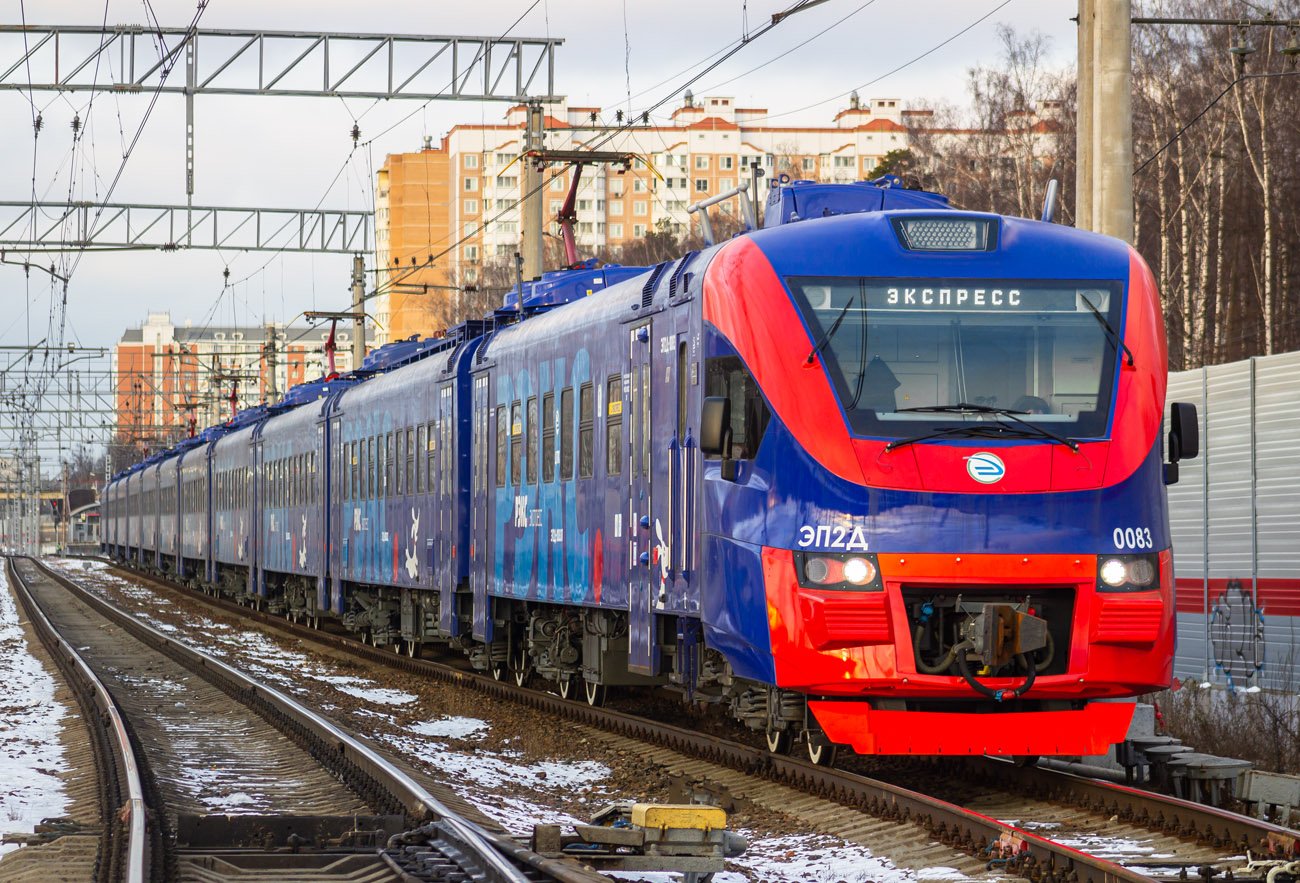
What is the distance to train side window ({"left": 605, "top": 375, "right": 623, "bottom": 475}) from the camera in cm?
1384

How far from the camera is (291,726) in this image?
15438 mm

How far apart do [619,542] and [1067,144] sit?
34652mm

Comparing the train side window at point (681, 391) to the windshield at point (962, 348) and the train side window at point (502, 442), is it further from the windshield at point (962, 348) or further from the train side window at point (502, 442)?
the train side window at point (502, 442)

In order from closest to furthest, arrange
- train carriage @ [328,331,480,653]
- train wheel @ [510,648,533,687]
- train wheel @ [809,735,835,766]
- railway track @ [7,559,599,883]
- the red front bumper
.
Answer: railway track @ [7,559,599,883] < the red front bumper < train wheel @ [809,735,835,766] < train wheel @ [510,648,533,687] < train carriage @ [328,331,480,653]

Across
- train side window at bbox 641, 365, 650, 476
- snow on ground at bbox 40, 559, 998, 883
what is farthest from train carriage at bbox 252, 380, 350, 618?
train side window at bbox 641, 365, 650, 476

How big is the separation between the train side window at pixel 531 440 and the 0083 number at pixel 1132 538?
7194mm

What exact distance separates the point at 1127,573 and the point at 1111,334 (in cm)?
135

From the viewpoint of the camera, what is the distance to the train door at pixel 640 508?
13.0 m

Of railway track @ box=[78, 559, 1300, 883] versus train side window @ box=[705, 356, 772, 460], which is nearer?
railway track @ box=[78, 559, 1300, 883]

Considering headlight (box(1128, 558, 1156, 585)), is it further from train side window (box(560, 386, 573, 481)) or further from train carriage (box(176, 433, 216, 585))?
train carriage (box(176, 433, 216, 585))

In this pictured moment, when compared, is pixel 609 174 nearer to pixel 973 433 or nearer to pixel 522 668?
pixel 522 668

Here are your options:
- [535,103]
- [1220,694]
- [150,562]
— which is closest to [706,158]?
[150,562]

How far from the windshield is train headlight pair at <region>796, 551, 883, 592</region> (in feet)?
2.31

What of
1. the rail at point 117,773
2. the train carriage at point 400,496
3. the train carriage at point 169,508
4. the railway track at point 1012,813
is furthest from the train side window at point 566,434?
the train carriage at point 169,508
